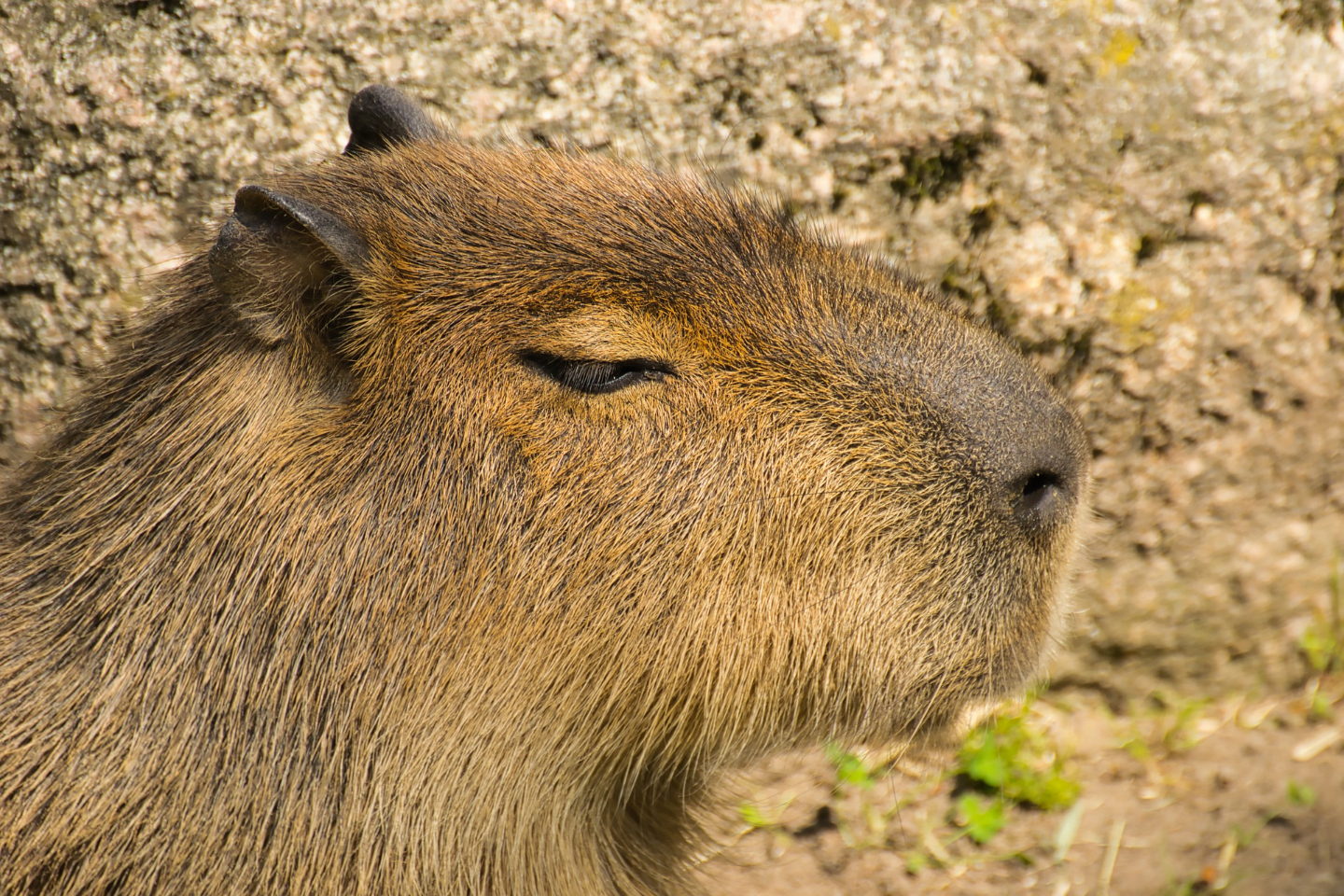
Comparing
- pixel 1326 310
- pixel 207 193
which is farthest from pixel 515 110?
pixel 1326 310

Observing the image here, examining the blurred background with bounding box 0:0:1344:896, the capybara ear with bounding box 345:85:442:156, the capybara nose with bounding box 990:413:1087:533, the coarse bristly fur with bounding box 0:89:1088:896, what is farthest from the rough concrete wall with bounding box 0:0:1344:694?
the capybara nose with bounding box 990:413:1087:533

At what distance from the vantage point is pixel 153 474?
1.88 meters

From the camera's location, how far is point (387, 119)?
229cm

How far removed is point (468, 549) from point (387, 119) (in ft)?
3.16

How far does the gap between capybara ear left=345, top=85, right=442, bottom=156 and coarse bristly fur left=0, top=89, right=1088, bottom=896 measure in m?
0.37

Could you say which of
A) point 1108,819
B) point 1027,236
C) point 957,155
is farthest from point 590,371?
point 1108,819

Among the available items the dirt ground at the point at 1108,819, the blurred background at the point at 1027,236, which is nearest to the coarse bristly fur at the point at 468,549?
the blurred background at the point at 1027,236

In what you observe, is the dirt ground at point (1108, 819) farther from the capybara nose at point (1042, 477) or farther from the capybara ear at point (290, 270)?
A: the capybara ear at point (290, 270)

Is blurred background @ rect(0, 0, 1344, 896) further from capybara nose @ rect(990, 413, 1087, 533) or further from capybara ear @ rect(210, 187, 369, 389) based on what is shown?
capybara nose @ rect(990, 413, 1087, 533)

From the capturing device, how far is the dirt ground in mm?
3098

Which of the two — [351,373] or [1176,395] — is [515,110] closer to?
[351,373]

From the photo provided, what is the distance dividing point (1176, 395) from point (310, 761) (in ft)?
7.92

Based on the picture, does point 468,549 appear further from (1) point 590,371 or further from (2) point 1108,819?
(2) point 1108,819

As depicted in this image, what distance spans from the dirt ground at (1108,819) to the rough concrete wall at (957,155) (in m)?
0.36
